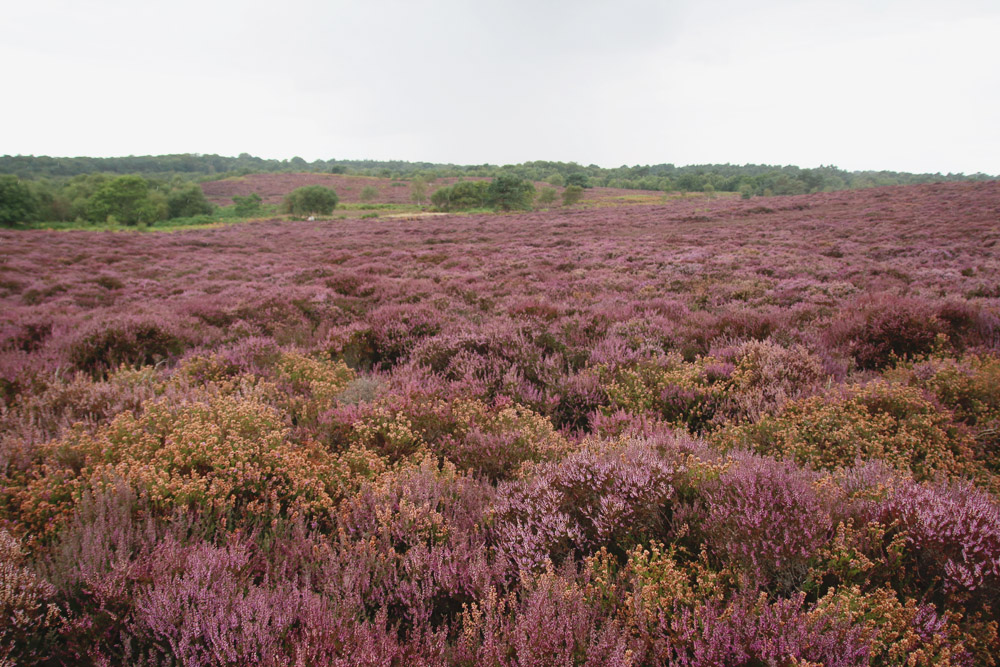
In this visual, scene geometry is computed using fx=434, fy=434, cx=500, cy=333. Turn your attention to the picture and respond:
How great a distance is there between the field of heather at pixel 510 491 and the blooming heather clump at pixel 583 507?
0.02 metres

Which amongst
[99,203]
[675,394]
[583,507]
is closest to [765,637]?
[583,507]

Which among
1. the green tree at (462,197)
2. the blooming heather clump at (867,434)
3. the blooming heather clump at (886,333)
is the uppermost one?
the green tree at (462,197)

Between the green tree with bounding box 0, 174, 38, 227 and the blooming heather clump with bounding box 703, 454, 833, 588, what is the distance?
68.6 meters

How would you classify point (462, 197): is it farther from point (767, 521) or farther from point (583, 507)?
point (767, 521)

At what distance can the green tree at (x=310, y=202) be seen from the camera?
63312 millimetres

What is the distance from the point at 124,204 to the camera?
59.0 metres

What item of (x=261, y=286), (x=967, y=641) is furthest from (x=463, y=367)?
(x=261, y=286)

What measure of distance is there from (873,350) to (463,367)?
5.23m

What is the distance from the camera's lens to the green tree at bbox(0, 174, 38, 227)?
45.8 metres

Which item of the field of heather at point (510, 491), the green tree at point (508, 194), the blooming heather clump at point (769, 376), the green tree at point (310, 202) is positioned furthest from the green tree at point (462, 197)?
the blooming heather clump at point (769, 376)

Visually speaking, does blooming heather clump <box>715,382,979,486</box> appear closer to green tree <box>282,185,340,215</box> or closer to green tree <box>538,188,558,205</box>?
green tree <box>282,185,340,215</box>

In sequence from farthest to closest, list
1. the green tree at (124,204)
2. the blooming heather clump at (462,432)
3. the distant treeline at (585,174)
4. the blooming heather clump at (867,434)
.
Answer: the distant treeline at (585,174) < the green tree at (124,204) < the blooming heather clump at (462,432) < the blooming heather clump at (867,434)

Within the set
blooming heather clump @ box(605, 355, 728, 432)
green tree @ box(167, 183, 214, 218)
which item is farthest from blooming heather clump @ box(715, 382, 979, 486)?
green tree @ box(167, 183, 214, 218)

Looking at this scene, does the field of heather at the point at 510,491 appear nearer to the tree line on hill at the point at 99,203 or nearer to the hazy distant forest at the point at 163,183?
the tree line on hill at the point at 99,203
